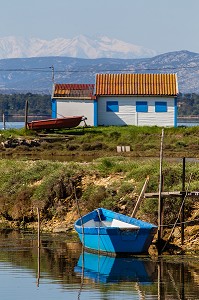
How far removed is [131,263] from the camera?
2977 centimetres

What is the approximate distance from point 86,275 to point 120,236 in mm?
2315

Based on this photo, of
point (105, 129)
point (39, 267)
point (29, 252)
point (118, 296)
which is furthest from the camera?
point (105, 129)

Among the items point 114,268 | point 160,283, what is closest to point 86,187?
point 114,268

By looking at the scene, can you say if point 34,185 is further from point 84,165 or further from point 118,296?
point 118,296

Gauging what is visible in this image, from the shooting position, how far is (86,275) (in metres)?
28.4

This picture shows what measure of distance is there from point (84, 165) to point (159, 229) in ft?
33.5

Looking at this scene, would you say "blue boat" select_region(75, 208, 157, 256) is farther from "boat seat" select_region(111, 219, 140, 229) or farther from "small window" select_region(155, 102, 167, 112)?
"small window" select_region(155, 102, 167, 112)

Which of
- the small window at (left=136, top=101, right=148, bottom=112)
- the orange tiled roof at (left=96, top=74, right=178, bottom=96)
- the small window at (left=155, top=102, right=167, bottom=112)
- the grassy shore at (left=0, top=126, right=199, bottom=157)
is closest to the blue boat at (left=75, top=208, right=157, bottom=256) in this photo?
the grassy shore at (left=0, top=126, right=199, bottom=157)

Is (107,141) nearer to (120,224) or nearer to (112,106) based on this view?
(112,106)

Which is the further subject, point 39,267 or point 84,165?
point 84,165

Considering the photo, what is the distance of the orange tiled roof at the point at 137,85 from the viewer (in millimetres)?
72625

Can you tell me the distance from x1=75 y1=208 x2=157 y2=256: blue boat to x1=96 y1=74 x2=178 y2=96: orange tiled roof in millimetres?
40947

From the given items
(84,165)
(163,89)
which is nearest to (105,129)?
(163,89)

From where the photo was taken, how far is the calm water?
84.6 feet
